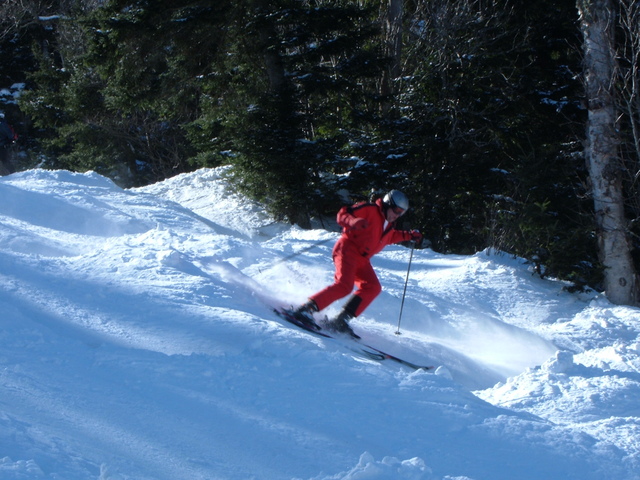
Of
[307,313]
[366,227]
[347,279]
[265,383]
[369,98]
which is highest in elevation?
[369,98]

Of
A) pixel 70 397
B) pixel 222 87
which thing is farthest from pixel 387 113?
pixel 70 397

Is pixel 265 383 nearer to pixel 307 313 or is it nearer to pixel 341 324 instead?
pixel 307 313

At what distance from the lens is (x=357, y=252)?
614 cm

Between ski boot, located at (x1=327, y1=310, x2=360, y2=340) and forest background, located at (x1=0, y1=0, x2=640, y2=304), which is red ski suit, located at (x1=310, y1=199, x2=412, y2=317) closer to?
ski boot, located at (x1=327, y1=310, x2=360, y2=340)

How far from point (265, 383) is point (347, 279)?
237 centimetres

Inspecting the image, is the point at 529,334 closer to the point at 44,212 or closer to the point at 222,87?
the point at 44,212

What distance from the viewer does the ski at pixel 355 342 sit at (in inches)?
217

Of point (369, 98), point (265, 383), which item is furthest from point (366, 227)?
point (369, 98)

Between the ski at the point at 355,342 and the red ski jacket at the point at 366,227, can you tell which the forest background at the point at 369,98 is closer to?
the red ski jacket at the point at 366,227

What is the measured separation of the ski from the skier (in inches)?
2.7

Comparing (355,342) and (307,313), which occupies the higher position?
(307,313)

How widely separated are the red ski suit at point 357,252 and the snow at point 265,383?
59cm

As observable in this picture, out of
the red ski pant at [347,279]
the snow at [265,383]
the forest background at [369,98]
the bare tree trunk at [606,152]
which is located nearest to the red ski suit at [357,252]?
the red ski pant at [347,279]

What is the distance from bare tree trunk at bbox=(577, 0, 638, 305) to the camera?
8.68 meters
